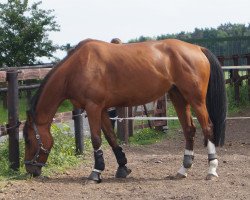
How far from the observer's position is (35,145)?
6.41m

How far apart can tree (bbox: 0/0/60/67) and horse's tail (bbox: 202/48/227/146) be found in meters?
15.6

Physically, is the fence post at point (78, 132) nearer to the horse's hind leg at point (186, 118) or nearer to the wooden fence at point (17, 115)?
the wooden fence at point (17, 115)

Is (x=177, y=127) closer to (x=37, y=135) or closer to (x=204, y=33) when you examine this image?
(x=37, y=135)

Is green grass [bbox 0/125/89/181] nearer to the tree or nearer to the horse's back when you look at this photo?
the horse's back

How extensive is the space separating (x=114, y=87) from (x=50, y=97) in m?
0.76

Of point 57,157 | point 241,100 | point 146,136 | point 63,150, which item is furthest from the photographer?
point 241,100

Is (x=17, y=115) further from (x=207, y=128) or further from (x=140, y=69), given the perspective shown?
(x=207, y=128)

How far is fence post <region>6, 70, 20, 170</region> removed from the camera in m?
6.68

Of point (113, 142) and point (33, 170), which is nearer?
point (33, 170)

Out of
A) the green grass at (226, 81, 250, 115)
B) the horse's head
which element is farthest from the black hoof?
the green grass at (226, 81, 250, 115)

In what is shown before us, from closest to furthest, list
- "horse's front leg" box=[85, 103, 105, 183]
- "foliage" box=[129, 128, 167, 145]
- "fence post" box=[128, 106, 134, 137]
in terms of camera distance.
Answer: "horse's front leg" box=[85, 103, 105, 183] < "foliage" box=[129, 128, 167, 145] < "fence post" box=[128, 106, 134, 137]

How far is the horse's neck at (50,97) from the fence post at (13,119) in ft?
1.32

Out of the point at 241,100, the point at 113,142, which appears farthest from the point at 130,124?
the point at 241,100

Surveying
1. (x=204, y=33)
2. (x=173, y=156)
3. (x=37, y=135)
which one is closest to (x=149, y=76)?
(x=37, y=135)
